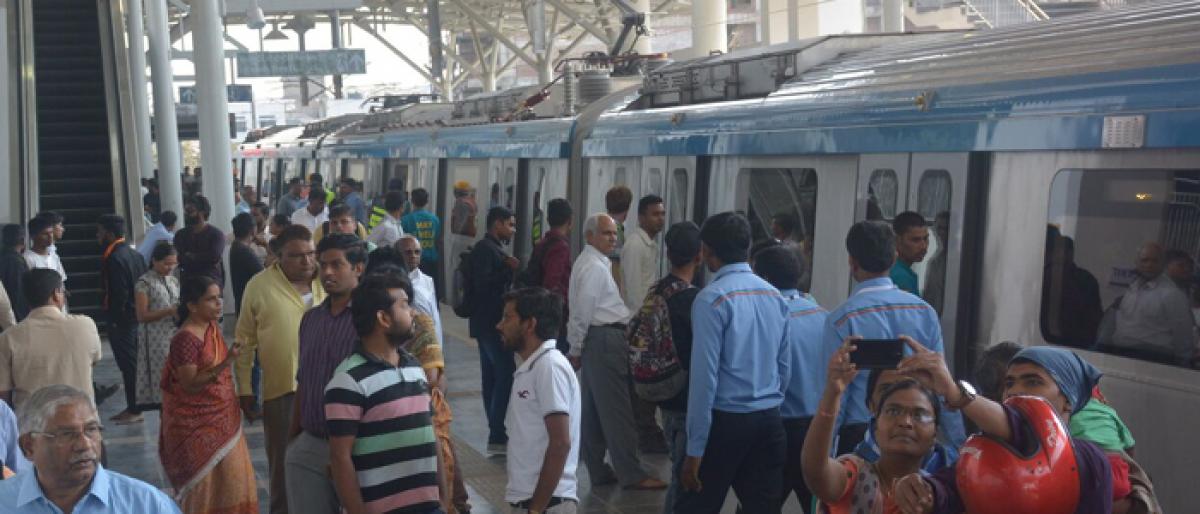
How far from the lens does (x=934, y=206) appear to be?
25.9ft

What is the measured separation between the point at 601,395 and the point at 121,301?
15.3ft

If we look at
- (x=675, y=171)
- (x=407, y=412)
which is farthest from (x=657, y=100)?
(x=407, y=412)

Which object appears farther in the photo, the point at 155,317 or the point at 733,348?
the point at 155,317

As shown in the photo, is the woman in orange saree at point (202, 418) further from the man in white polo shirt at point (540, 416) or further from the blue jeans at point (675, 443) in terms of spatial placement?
the blue jeans at point (675, 443)

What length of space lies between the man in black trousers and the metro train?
13.4 feet

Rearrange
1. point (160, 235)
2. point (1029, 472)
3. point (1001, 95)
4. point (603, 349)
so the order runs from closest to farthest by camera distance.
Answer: point (1029, 472), point (1001, 95), point (603, 349), point (160, 235)

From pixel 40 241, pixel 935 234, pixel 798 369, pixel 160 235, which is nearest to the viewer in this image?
pixel 798 369

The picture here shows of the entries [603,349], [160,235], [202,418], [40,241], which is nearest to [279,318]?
[202,418]

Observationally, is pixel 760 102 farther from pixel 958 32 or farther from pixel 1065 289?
pixel 1065 289

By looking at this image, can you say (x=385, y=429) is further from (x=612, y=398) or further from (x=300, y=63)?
(x=300, y=63)

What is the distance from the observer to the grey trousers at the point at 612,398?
8.60m

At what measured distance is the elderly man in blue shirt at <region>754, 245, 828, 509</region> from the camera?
21.1 ft

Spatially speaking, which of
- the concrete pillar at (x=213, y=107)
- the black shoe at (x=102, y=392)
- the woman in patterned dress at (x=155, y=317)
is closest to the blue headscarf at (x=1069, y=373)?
the woman in patterned dress at (x=155, y=317)

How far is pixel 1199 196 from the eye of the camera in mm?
6102
